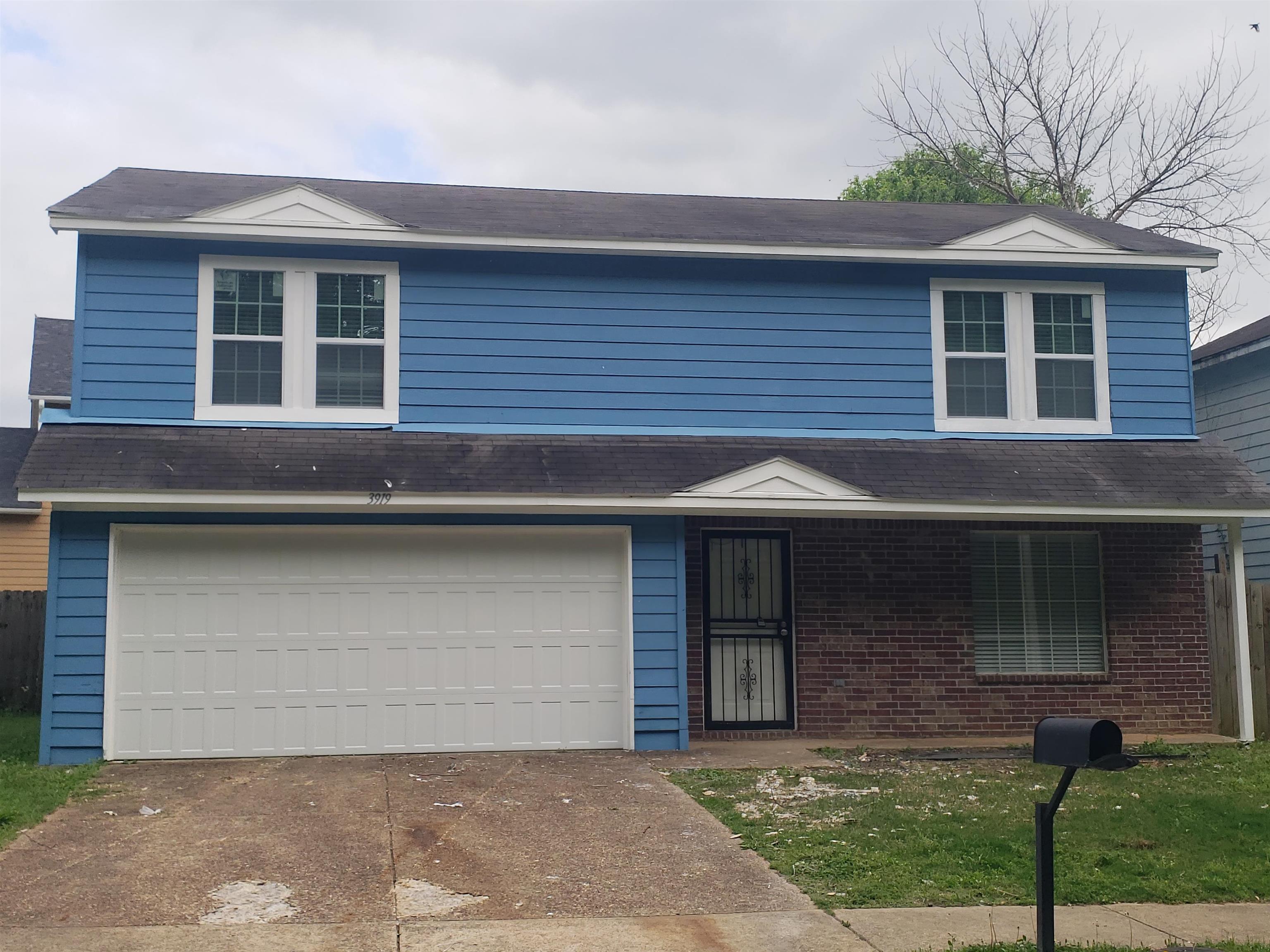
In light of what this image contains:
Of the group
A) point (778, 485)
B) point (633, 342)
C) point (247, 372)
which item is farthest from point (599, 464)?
point (247, 372)

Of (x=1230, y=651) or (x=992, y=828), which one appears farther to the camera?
(x=1230, y=651)

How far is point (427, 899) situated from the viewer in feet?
21.0

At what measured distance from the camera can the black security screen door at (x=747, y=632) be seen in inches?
492

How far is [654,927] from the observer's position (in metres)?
5.93

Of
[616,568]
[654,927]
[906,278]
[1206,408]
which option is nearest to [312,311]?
[616,568]

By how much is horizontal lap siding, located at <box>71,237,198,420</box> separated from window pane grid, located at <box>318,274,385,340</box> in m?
1.21

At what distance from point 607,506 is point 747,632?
244 cm

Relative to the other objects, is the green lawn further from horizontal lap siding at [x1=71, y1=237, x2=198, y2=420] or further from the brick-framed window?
the brick-framed window

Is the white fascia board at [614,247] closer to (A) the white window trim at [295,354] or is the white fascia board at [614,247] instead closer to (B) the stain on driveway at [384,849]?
(A) the white window trim at [295,354]

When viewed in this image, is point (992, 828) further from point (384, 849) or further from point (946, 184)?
point (946, 184)

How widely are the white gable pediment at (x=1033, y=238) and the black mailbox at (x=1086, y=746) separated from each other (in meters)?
8.80

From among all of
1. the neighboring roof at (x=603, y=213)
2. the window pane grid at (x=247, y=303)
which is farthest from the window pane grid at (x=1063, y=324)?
the window pane grid at (x=247, y=303)

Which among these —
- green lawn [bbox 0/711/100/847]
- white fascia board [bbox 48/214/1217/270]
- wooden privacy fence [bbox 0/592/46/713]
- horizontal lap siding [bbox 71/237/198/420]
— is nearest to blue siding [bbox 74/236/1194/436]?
horizontal lap siding [bbox 71/237/198/420]

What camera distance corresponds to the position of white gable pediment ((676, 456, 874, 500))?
37.1 feet
